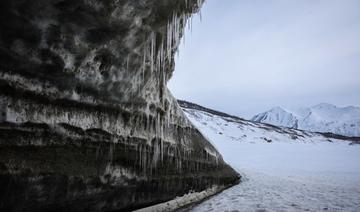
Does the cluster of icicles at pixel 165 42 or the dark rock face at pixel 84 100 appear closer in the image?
the dark rock face at pixel 84 100

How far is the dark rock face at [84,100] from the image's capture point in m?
3.79

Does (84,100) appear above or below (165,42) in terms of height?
below

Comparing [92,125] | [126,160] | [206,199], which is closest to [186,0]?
[92,125]

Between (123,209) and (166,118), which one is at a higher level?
(166,118)

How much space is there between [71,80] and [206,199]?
529 centimetres

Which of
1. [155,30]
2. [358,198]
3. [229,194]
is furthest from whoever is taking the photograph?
[229,194]

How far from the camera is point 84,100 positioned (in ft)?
15.8

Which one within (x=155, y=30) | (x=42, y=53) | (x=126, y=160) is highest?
(x=155, y=30)

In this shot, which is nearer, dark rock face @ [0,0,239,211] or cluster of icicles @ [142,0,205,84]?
dark rock face @ [0,0,239,211]

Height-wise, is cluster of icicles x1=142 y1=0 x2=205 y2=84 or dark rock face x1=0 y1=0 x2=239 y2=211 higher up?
cluster of icicles x1=142 y1=0 x2=205 y2=84

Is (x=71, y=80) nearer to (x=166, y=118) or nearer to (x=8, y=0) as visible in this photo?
(x=8, y=0)

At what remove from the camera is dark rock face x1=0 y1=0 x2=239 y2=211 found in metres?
3.79

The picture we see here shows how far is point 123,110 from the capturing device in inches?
221

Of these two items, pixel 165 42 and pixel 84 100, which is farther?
pixel 165 42
